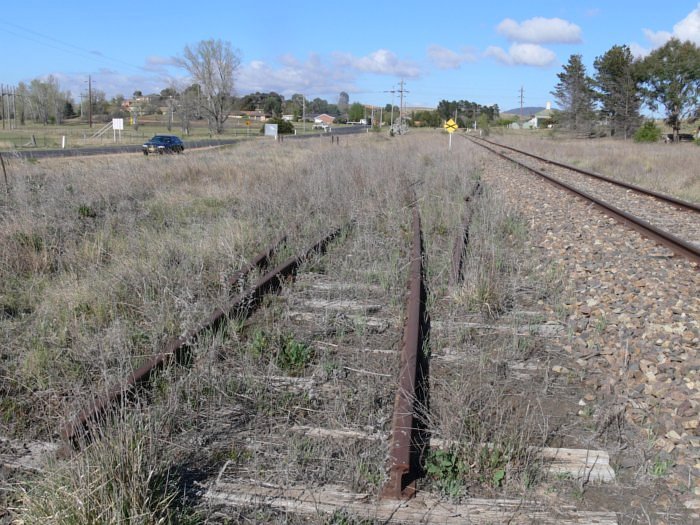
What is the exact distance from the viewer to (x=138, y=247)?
783cm

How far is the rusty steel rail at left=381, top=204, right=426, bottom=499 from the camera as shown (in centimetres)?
316

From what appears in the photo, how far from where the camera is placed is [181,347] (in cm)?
452

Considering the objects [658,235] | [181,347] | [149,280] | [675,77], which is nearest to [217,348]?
[181,347]

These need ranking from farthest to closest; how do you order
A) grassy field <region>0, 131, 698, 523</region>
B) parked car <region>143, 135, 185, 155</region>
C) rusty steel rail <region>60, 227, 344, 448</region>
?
parked car <region>143, 135, 185, 155</region> → rusty steel rail <region>60, 227, 344, 448</region> → grassy field <region>0, 131, 698, 523</region>

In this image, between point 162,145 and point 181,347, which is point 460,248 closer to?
point 181,347

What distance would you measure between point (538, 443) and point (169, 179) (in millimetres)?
14500

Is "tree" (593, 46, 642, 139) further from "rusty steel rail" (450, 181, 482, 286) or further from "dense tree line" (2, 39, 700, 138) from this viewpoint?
"rusty steel rail" (450, 181, 482, 286)

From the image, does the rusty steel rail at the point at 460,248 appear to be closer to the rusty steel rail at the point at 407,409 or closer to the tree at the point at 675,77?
the rusty steel rail at the point at 407,409

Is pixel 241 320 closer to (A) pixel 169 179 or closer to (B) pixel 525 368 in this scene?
(B) pixel 525 368

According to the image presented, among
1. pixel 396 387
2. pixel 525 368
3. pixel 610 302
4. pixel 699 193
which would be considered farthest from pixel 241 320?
pixel 699 193

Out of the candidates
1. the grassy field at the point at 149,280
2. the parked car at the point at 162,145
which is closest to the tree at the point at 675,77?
the parked car at the point at 162,145

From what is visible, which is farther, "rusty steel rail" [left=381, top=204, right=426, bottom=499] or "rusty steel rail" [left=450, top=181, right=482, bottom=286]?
"rusty steel rail" [left=450, top=181, right=482, bottom=286]

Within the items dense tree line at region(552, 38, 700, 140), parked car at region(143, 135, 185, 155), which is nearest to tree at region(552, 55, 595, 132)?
dense tree line at region(552, 38, 700, 140)

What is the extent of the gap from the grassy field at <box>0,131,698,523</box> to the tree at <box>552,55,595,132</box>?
71.1 meters
